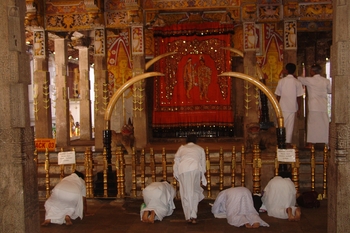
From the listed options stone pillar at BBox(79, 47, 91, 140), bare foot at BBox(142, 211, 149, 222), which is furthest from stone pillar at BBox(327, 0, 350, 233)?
stone pillar at BBox(79, 47, 91, 140)

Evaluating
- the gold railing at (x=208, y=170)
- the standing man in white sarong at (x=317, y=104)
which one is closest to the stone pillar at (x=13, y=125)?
the gold railing at (x=208, y=170)

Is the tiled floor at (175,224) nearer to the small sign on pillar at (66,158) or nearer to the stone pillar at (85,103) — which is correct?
the small sign on pillar at (66,158)

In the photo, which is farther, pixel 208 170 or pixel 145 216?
pixel 208 170

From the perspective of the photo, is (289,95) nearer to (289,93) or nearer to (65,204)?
(289,93)

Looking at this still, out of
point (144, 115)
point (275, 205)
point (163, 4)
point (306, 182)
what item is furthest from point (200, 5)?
point (275, 205)

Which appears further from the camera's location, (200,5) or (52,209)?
(200,5)

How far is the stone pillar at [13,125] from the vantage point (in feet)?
16.1

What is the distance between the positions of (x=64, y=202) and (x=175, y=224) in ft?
5.87

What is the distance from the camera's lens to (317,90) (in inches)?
380

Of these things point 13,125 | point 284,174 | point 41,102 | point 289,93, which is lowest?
point 284,174

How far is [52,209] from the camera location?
671cm

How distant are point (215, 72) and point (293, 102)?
4254mm

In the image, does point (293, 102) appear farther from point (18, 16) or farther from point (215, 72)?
point (18, 16)

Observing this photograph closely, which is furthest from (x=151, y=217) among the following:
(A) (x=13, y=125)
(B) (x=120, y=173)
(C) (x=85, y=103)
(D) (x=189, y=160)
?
(C) (x=85, y=103)
